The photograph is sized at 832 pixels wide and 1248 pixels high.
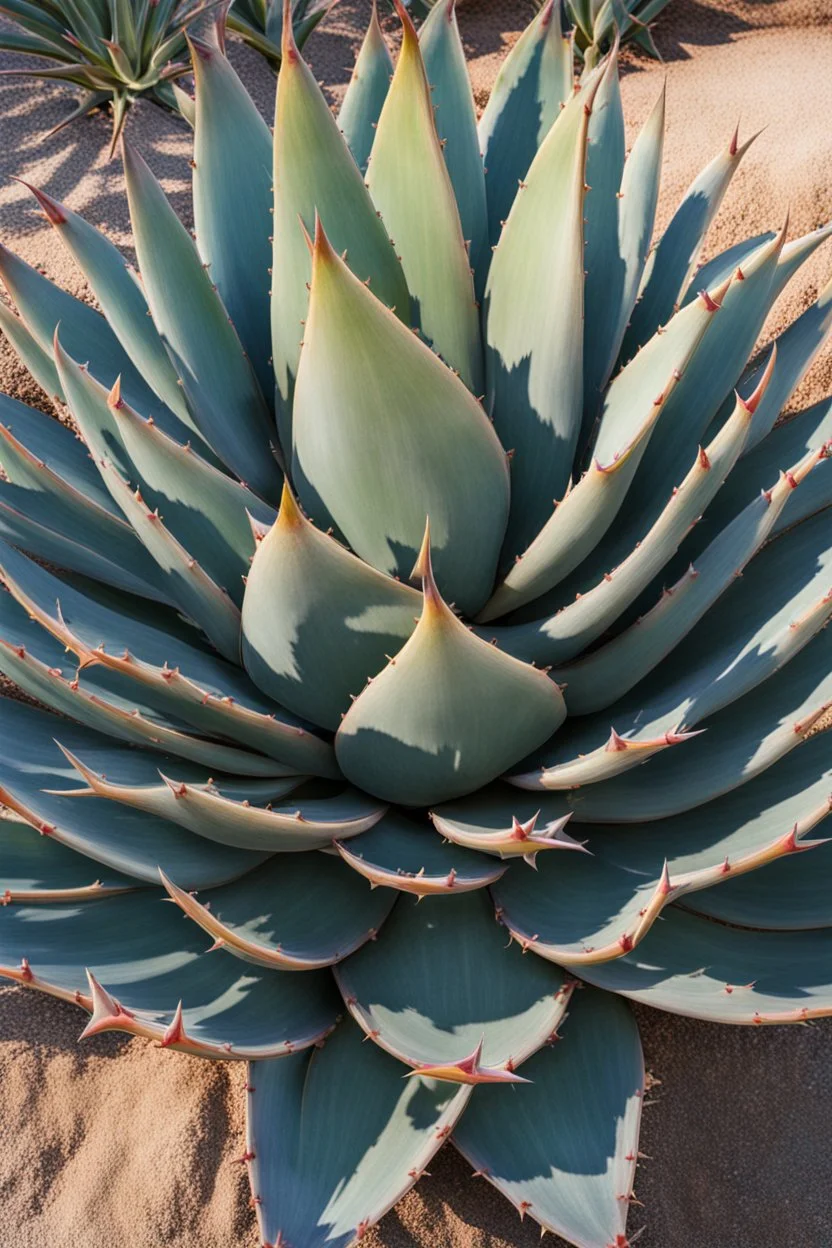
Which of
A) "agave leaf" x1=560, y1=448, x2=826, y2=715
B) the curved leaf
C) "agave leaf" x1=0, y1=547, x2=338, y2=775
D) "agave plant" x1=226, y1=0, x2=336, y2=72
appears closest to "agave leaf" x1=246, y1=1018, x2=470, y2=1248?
"agave leaf" x1=0, y1=547, x2=338, y2=775

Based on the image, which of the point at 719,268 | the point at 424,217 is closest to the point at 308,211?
the point at 424,217

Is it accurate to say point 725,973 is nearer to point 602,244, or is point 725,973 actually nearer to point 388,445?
point 388,445

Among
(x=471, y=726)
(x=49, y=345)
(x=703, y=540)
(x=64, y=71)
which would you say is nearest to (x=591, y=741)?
(x=471, y=726)

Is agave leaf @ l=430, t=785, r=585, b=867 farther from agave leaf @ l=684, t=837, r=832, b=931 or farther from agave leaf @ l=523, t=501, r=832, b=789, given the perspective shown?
agave leaf @ l=684, t=837, r=832, b=931

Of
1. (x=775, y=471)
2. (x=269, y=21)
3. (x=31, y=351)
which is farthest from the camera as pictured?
(x=269, y=21)

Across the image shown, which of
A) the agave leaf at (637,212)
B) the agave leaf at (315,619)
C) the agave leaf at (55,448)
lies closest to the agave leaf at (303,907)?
the agave leaf at (315,619)
